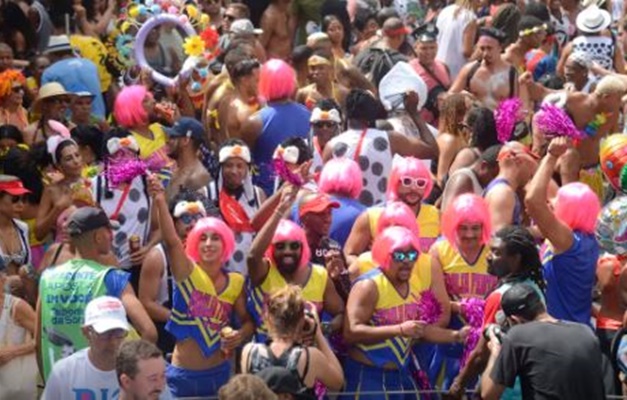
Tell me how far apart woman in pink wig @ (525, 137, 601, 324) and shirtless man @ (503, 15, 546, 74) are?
18.3 feet

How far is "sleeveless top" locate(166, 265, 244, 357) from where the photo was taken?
997 centimetres

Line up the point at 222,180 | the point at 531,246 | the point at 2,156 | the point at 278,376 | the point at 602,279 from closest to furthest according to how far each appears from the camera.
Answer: the point at 278,376, the point at 531,246, the point at 602,279, the point at 222,180, the point at 2,156

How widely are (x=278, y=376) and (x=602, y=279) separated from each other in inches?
122

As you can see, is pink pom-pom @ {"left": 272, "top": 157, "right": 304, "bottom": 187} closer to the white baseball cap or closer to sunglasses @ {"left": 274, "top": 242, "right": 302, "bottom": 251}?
sunglasses @ {"left": 274, "top": 242, "right": 302, "bottom": 251}

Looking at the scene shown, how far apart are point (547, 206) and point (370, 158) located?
2108mm

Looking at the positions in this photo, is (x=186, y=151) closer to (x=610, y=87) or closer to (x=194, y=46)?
(x=194, y=46)

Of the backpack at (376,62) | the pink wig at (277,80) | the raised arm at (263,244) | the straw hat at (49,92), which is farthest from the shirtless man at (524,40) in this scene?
the raised arm at (263,244)

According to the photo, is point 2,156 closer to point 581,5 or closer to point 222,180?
point 222,180

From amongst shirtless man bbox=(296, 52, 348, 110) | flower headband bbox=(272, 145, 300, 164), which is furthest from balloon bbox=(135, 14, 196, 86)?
flower headband bbox=(272, 145, 300, 164)

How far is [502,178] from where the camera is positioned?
1104 cm

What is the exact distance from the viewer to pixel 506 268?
31.3ft

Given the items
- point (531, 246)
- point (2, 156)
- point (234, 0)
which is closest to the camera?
point (531, 246)

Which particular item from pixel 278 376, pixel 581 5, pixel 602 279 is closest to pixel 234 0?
pixel 581 5

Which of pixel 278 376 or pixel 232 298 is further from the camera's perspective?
pixel 232 298
